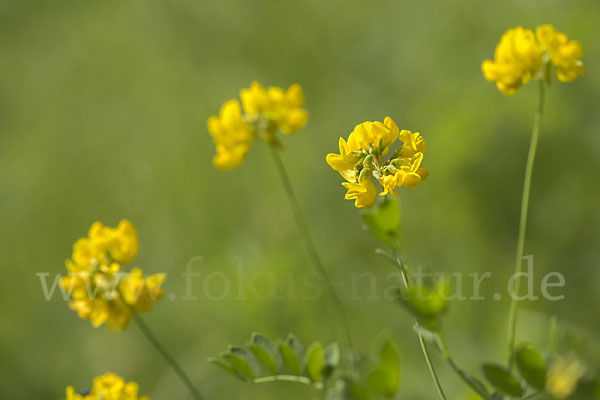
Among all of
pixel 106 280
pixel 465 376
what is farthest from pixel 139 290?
pixel 465 376

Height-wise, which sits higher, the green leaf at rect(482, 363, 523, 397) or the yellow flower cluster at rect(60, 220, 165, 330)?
the yellow flower cluster at rect(60, 220, 165, 330)

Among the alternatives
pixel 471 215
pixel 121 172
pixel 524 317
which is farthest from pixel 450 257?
pixel 121 172

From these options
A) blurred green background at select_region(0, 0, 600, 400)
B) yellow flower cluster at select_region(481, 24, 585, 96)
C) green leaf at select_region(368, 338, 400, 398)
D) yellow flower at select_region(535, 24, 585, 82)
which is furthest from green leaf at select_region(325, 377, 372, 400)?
blurred green background at select_region(0, 0, 600, 400)

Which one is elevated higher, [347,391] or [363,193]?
[363,193]

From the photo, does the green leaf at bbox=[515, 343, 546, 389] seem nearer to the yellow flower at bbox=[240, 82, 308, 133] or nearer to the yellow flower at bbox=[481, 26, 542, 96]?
the yellow flower at bbox=[481, 26, 542, 96]

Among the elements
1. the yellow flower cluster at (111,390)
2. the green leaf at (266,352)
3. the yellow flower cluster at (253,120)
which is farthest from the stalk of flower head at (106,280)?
the yellow flower cluster at (253,120)

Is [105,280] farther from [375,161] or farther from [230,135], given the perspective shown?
[375,161]
